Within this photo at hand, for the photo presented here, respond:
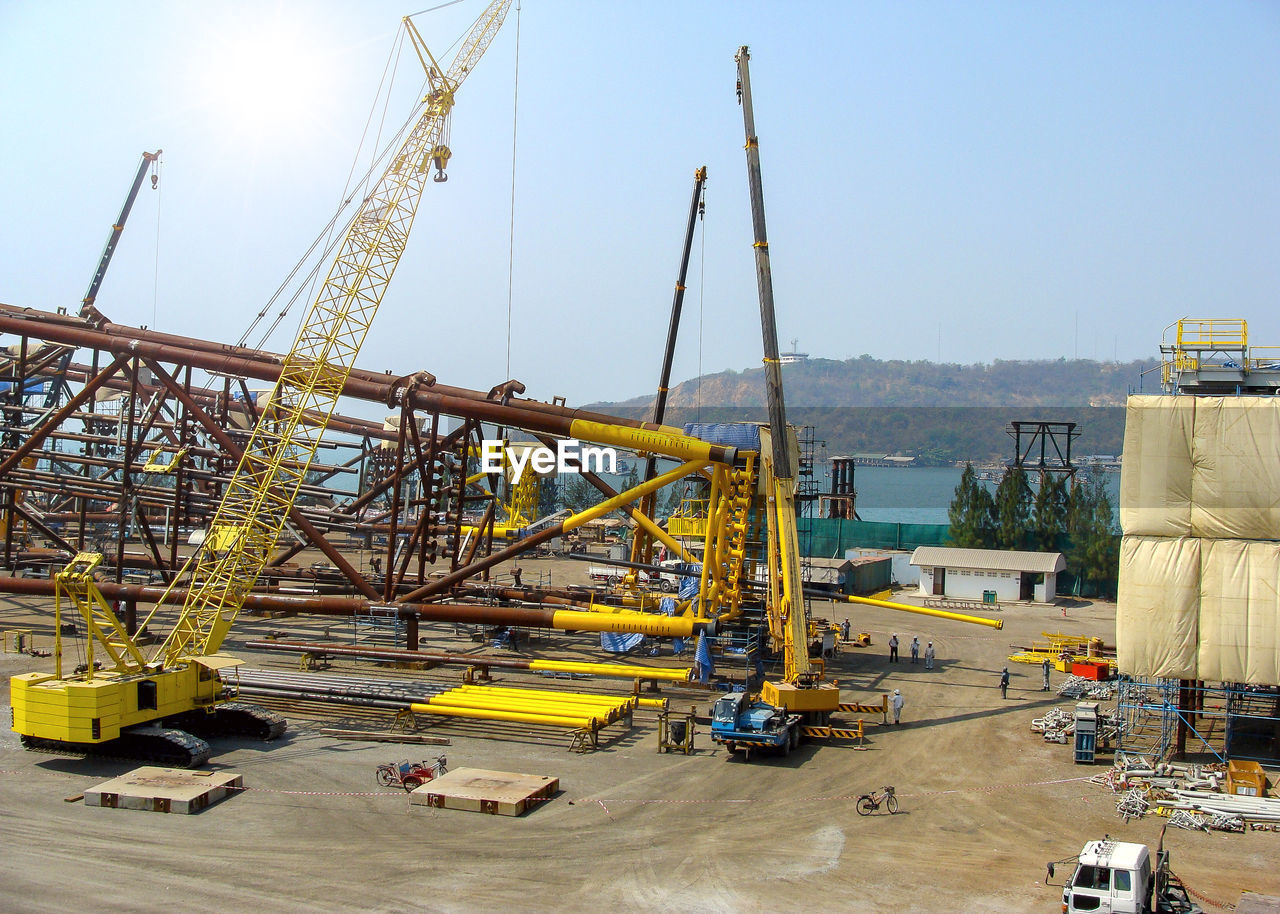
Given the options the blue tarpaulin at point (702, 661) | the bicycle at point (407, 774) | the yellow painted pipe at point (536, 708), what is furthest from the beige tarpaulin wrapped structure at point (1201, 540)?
the bicycle at point (407, 774)

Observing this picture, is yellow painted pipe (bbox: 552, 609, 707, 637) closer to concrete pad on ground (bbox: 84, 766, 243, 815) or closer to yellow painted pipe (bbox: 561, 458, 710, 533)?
yellow painted pipe (bbox: 561, 458, 710, 533)

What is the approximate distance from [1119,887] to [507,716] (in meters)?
18.5

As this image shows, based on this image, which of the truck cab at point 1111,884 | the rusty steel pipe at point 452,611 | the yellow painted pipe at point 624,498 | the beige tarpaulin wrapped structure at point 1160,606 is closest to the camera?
the truck cab at point 1111,884

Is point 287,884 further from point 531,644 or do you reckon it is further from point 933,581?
point 933,581

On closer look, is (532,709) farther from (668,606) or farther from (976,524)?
(976,524)

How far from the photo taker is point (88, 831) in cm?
2297

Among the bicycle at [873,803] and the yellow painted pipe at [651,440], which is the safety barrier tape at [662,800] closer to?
the bicycle at [873,803]

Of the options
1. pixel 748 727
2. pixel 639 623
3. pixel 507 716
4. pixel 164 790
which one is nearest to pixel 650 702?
pixel 639 623

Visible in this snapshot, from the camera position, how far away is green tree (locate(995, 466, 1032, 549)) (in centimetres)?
7969

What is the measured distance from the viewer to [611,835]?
76.3 ft

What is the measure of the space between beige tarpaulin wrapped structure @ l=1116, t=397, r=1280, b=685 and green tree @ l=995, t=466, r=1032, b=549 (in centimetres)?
5193

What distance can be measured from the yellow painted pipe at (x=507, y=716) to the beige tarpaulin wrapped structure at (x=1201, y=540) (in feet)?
50.1

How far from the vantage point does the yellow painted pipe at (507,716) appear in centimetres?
3127

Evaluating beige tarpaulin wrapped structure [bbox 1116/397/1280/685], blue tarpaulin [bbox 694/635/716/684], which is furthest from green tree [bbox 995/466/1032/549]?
beige tarpaulin wrapped structure [bbox 1116/397/1280/685]
